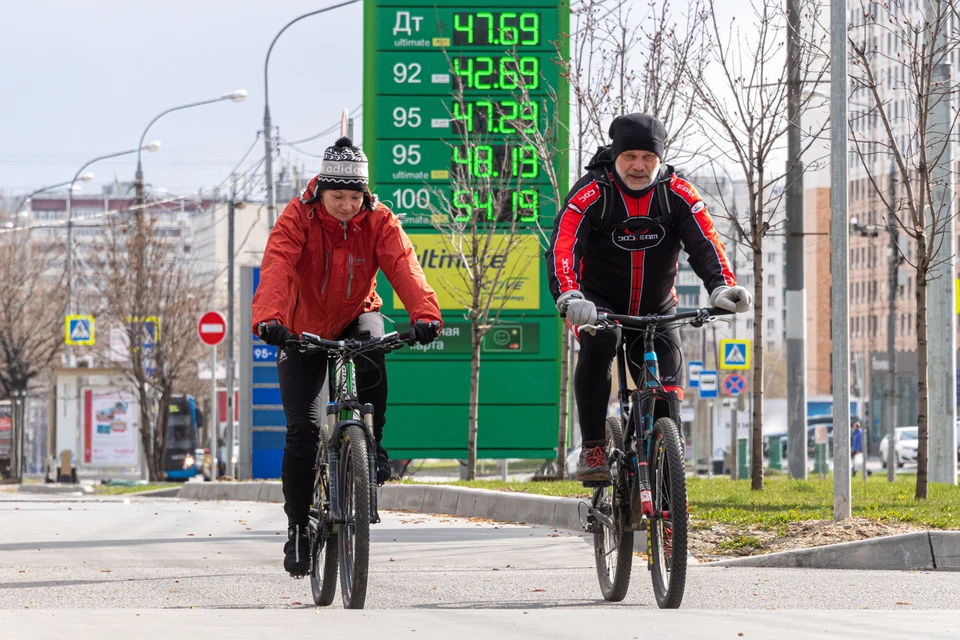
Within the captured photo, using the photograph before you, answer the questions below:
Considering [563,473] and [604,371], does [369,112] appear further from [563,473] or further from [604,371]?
[604,371]

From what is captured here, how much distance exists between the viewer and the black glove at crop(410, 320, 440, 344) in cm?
636

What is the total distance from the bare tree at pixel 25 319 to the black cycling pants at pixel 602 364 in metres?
38.9

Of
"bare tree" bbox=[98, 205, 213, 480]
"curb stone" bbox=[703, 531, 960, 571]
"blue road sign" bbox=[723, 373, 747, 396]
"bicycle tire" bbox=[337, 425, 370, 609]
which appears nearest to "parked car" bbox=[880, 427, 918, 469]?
"blue road sign" bbox=[723, 373, 747, 396]

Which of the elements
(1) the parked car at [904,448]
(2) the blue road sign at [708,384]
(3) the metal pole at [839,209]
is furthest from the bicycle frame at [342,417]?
(1) the parked car at [904,448]

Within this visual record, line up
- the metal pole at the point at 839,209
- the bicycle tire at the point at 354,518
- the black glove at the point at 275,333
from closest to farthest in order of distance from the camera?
the bicycle tire at the point at 354,518
the black glove at the point at 275,333
the metal pole at the point at 839,209

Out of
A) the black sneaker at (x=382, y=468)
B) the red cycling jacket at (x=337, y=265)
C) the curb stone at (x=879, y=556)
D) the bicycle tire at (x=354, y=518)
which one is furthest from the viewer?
the curb stone at (x=879, y=556)

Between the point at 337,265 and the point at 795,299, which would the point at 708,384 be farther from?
the point at 337,265

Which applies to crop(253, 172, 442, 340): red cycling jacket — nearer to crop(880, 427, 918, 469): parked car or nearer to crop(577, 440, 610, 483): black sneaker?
crop(577, 440, 610, 483): black sneaker

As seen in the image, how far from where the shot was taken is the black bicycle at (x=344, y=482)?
6.04 metres

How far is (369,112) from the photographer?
2061 cm

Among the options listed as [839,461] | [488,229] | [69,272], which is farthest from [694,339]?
[839,461]

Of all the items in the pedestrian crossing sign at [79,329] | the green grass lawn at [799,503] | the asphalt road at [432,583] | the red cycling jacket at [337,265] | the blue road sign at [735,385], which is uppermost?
the pedestrian crossing sign at [79,329]

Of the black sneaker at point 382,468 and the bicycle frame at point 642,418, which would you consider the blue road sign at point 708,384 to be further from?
the black sneaker at point 382,468

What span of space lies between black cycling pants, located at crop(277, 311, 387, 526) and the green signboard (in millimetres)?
12936
